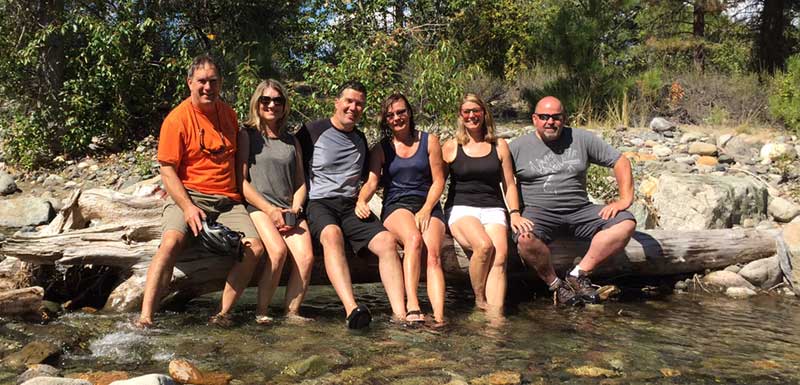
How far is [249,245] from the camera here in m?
5.17

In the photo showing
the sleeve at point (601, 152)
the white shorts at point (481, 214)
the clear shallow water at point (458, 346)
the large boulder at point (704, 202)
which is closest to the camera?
the clear shallow water at point (458, 346)

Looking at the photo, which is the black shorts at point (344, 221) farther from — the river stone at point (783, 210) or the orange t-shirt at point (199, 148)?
the river stone at point (783, 210)

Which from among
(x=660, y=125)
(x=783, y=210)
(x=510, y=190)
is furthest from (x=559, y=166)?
(x=660, y=125)

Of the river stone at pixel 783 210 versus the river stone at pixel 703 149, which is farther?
the river stone at pixel 703 149

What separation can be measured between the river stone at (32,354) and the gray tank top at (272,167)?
1.72 meters

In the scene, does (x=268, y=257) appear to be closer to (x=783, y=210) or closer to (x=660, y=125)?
(x=783, y=210)

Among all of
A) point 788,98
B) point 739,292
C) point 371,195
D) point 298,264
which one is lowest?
point 739,292

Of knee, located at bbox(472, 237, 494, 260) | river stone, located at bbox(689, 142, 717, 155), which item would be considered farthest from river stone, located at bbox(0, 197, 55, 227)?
river stone, located at bbox(689, 142, 717, 155)

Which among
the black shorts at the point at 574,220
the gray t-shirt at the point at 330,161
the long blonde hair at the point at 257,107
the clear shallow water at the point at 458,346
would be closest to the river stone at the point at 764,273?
the clear shallow water at the point at 458,346

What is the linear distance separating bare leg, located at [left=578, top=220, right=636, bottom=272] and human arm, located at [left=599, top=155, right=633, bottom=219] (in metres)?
0.13

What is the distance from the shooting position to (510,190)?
19.5ft

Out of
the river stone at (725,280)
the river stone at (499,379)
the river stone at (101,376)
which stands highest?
the river stone at (101,376)

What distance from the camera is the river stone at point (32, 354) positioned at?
4148mm

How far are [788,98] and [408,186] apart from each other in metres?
9.97
